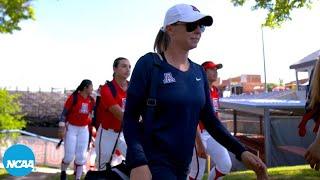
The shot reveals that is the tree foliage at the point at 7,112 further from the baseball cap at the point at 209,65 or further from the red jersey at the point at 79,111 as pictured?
the baseball cap at the point at 209,65

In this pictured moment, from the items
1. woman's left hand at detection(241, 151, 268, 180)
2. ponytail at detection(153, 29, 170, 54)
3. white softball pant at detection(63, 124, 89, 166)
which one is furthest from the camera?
white softball pant at detection(63, 124, 89, 166)

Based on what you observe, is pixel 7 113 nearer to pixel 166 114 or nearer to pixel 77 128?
pixel 77 128

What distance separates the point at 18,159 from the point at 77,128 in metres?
1.45

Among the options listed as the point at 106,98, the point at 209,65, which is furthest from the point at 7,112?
the point at 106,98

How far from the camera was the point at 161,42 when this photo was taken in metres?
3.25

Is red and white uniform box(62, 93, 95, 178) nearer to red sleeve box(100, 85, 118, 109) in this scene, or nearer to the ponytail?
red sleeve box(100, 85, 118, 109)

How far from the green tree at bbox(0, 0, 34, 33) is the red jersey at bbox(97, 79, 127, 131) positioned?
34.1ft

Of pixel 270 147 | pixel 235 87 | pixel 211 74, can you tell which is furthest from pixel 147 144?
pixel 235 87

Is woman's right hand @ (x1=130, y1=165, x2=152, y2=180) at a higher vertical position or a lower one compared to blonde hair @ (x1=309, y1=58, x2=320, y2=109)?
lower

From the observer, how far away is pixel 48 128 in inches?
1410

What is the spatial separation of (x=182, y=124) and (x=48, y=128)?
3398 centimetres

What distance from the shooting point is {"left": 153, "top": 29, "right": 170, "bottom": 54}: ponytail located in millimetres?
3203

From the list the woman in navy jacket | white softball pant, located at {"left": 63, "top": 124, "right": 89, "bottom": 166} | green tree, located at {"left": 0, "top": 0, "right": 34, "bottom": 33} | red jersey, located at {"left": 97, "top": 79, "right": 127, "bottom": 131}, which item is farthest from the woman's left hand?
green tree, located at {"left": 0, "top": 0, "right": 34, "bottom": 33}

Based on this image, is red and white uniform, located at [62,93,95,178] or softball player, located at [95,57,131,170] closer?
softball player, located at [95,57,131,170]
